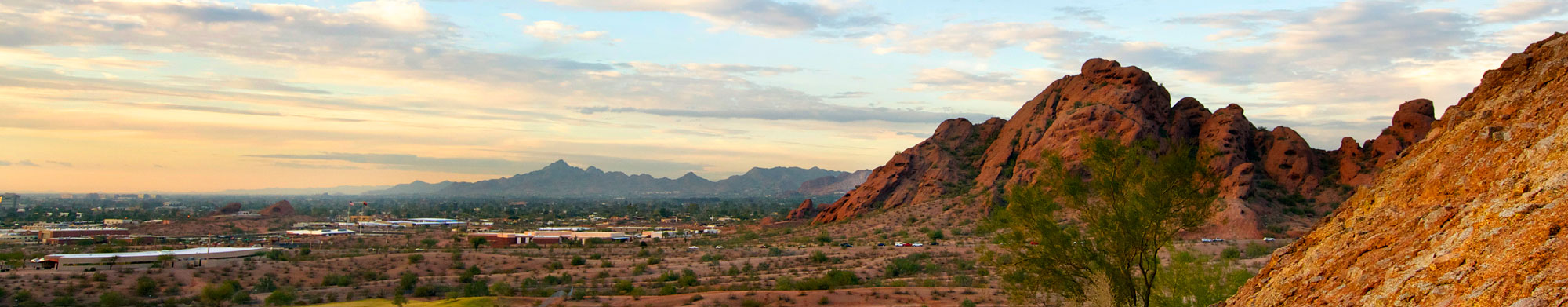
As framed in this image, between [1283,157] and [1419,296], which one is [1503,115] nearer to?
[1419,296]

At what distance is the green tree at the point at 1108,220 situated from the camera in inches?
821

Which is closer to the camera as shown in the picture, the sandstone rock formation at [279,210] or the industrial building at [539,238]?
the industrial building at [539,238]

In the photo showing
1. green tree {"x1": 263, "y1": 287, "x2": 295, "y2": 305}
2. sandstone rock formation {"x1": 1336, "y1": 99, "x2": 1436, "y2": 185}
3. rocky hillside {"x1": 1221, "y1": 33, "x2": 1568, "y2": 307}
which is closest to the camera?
rocky hillside {"x1": 1221, "y1": 33, "x2": 1568, "y2": 307}

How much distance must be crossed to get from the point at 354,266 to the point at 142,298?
13557 mm

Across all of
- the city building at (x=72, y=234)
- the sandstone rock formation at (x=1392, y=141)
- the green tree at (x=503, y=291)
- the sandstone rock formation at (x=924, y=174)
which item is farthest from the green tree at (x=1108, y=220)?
the city building at (x=72, y=234)

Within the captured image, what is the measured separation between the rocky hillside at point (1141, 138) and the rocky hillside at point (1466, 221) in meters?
48.2

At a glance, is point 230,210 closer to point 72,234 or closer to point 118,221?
point 118,221

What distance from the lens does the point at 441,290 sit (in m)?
44.1

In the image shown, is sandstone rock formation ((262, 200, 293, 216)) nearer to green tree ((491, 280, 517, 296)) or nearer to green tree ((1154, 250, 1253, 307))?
green tree ((491, 280, 517, 296))

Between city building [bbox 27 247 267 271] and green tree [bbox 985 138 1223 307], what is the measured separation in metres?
46.2

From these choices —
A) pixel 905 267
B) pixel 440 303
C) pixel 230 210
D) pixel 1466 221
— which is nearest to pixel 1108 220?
pixel 1466 221

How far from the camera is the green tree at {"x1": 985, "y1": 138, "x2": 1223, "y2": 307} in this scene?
20.9 metres

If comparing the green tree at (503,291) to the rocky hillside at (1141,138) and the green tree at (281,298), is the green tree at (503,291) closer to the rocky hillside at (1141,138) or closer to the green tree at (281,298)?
the green tree at (281,298)

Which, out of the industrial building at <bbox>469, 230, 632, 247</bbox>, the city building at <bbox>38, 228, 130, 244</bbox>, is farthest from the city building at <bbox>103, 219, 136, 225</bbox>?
the industrial building at <bbox>469, 230, 632, 247</bbox>
